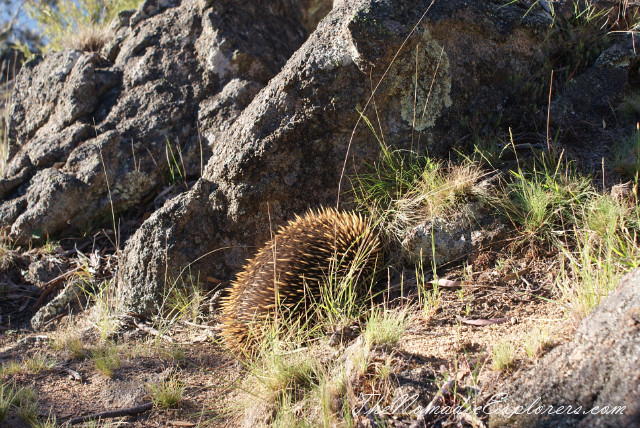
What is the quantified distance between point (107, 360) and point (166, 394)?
2.14 feet

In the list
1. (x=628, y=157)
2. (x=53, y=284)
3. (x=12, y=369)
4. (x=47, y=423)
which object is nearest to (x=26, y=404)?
(x=47, y=423)

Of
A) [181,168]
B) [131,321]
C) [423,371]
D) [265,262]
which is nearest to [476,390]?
[423,371]

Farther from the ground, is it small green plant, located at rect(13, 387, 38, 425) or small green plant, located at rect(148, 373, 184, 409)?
A: small green plant, located at rect(13, 387, 38, 425)

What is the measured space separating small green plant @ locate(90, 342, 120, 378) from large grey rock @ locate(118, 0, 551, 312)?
0.56 meters

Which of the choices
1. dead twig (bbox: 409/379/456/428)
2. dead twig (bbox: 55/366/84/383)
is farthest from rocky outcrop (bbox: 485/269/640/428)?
dead twig (bbox: 55/366/84/383)

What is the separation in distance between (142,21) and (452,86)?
3895 mm

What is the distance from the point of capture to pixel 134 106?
5070 mm

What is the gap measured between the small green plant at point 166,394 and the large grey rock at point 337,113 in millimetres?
1130

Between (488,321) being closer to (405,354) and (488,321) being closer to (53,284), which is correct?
(405,354)

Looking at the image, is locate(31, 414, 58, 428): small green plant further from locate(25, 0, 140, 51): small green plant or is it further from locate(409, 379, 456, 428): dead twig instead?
locate(25, 0, 140, 51): small green plant

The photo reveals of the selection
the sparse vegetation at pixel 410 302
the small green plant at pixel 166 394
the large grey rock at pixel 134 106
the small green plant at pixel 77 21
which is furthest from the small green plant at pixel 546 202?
the small green plant at pixel 77 21

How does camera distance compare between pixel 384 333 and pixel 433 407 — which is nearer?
pixel 433 407

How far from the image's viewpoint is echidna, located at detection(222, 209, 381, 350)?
3186mm

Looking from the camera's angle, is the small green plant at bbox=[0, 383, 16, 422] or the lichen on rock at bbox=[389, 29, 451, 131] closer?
the small green plant at bbox=[0, 383, 16, 422]
